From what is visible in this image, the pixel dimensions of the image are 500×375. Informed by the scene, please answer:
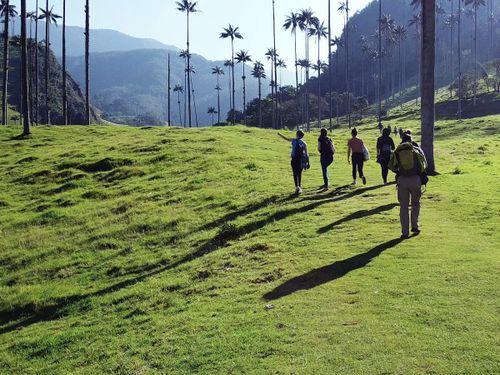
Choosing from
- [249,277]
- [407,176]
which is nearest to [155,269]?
[249,277]

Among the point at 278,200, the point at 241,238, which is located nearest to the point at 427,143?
the point at 278,200

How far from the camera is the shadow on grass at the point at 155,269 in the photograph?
1227 cm

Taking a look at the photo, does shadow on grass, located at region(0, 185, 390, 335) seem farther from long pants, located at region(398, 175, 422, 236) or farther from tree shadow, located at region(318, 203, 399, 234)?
long pants, located at region(398, 175, 422, 236)

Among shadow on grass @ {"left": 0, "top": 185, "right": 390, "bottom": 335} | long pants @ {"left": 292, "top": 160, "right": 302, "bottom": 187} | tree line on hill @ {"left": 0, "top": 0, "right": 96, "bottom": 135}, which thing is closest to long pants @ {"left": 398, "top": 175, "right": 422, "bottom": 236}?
shadow on grass @ {"left": 0, "top": 185, "right": 390, "bottom": 335}

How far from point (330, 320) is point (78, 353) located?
467 centimetres

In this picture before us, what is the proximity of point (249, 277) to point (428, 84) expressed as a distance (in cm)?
1401

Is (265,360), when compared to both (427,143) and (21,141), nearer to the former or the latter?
(427,143)

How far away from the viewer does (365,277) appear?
973cm

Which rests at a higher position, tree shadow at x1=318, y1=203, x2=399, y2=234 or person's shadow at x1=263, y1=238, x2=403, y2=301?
tree shadow at x1=318, y1=203, x2=399, y2=234

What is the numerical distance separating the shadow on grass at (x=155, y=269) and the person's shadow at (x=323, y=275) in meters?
4.35

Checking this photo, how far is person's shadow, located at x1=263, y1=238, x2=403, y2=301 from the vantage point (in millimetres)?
9898

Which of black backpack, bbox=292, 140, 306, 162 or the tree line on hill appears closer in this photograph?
black backpack, bbox=292, 140, 306, 162

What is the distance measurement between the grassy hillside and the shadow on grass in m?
0.06

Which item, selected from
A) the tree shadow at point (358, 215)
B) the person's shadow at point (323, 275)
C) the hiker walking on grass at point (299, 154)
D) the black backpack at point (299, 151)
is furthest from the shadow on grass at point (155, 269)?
the person's shadow at point (323, 275)
